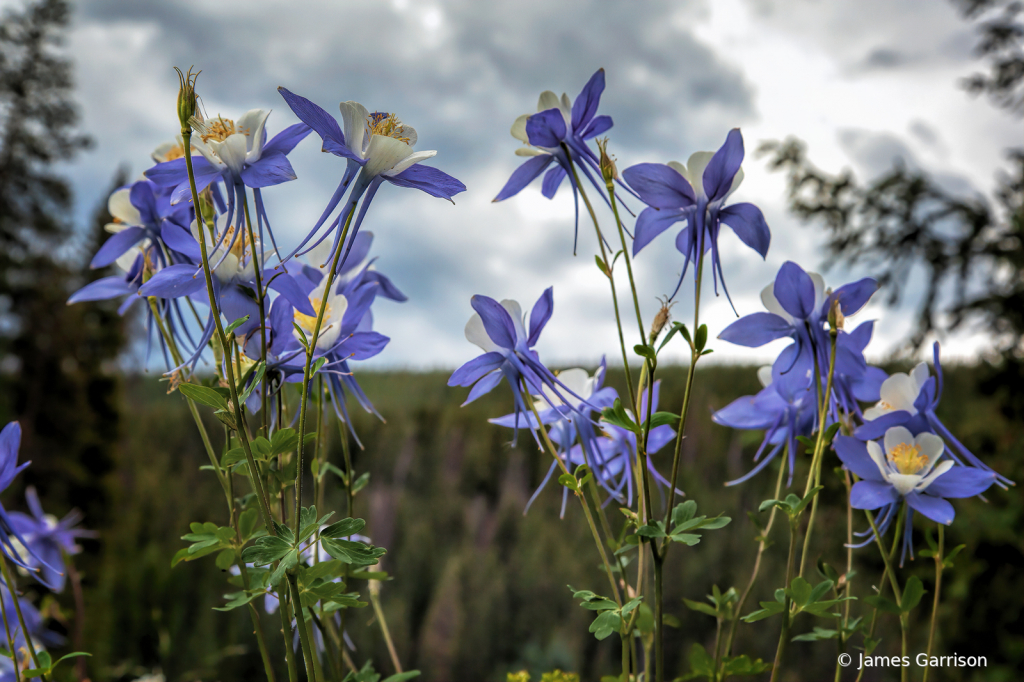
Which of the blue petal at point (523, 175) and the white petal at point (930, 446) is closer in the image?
the blue petal at point (523, 175)

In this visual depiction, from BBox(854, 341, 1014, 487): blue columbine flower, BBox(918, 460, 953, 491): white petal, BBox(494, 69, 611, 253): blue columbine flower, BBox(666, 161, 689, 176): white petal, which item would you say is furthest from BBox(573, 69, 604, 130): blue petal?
BBox(918, 460, 953, 491): white petal

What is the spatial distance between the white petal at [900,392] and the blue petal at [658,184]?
0.52 meters

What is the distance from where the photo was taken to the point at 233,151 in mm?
767

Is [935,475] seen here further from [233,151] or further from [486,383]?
[233,151]

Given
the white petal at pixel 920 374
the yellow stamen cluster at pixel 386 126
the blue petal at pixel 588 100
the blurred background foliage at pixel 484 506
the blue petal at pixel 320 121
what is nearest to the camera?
→ the blue petal at pixel 320 121

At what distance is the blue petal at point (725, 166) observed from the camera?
86 cm

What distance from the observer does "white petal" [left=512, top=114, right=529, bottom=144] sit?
36.7 inches

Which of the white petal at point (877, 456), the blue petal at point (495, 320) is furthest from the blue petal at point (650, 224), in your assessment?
the white petal at point (877, 456)

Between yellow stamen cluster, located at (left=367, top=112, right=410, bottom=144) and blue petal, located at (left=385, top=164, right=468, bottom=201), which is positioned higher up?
yellow stamen cluster, located at (left=367, top=112, right=410, bottom=144)

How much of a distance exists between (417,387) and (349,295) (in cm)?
650

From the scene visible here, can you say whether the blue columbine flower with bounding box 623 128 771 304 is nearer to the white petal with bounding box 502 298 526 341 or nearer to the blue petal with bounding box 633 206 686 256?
the blue petal with bounding box 633 206 686 256

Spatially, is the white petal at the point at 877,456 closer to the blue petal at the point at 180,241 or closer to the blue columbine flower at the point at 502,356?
the blue columbine flower at the point at 502,356

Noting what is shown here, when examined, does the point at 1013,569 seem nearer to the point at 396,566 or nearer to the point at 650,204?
the point at 396,566

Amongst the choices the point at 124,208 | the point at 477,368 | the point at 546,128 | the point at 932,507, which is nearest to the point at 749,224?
the point at 546,128
